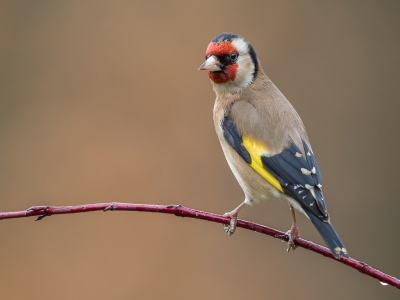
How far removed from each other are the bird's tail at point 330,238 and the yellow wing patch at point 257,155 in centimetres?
40

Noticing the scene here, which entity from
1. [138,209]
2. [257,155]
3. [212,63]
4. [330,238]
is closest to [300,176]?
[257,155]

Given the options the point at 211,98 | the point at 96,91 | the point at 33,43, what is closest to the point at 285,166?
the point at 211,98

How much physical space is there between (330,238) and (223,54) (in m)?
1.59

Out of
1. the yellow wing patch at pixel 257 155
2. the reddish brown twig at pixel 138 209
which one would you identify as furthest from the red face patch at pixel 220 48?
the reddish brown twig at pixel 138 209

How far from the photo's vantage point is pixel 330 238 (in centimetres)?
317

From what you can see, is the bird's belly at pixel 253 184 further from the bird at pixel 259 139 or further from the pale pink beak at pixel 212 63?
the pale pink beak at pixel 212 63

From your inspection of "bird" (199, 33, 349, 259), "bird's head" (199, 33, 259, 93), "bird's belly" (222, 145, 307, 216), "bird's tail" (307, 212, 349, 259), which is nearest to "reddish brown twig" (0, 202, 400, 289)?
"bird's tail" (307, 212, 349, 259)

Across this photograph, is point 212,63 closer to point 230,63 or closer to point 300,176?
point 230,63

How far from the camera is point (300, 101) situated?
6957 mm

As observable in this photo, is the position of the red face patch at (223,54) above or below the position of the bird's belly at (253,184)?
above

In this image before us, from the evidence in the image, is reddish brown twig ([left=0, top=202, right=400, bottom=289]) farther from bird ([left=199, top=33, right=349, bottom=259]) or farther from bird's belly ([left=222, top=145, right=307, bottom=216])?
bird's belly ([left=222, top=145, right=307, bottom=216])

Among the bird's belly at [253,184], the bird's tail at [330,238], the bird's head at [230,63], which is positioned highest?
the bird's head at [230,63]

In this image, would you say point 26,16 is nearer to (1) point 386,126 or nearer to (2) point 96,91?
(2) point 96,91

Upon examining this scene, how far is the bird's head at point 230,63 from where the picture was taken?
4.04 m
